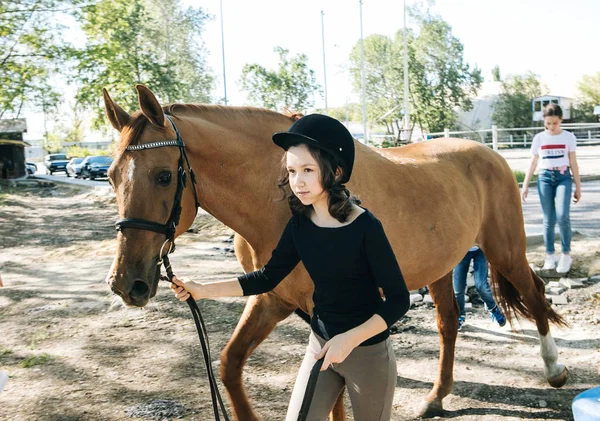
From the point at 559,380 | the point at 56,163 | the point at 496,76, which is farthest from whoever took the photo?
the point at 496,76

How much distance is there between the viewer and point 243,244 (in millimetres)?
3357

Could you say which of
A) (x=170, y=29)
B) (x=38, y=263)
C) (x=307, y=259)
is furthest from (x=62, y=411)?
(x=170, y=29)

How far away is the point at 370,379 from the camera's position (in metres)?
2.14

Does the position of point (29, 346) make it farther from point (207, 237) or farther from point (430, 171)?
point (207, 237)

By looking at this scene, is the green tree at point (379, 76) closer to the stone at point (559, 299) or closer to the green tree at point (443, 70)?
the green tree at point (443, 70)

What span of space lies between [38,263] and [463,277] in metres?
8.53

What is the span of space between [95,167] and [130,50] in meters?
15.4

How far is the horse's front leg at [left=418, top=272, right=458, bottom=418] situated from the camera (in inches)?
156

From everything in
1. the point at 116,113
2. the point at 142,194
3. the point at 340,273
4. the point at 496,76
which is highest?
the point at 496,76

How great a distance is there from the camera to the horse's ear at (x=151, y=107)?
2693mm

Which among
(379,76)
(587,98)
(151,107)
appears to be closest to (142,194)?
(151,107)

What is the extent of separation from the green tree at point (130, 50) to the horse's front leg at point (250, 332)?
681 inches

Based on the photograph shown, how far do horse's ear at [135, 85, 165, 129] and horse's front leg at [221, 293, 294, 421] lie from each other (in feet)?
3.79

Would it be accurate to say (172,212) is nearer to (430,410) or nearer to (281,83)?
(430,410)
